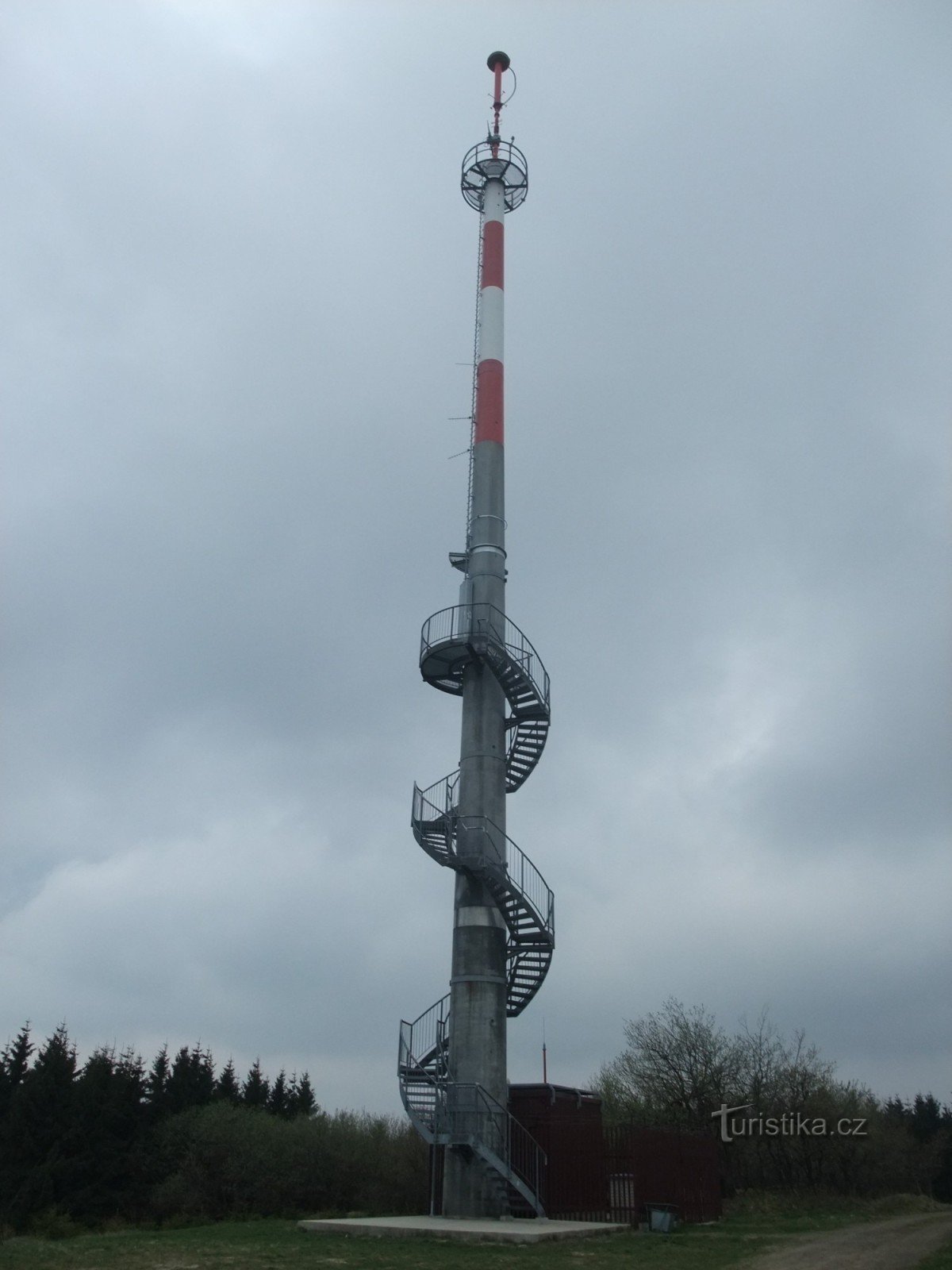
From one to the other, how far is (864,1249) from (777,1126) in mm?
16828

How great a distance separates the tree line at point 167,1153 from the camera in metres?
32.2

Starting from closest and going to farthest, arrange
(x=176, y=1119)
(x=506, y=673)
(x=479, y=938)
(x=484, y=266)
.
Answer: (x=479, y=938), (x=506, y=673), (x=484, y=266), (x=176, y=1119)

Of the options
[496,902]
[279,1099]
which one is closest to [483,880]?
[496,902]

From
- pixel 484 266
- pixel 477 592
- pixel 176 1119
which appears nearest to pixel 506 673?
pixel 477 592

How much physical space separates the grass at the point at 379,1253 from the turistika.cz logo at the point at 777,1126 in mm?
12495

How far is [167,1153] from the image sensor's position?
3812 centimetres

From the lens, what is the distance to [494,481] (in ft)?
94.6

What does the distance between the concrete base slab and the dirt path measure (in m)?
3.45

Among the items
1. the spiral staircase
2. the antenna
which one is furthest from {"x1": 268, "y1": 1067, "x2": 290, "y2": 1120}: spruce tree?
the antenna

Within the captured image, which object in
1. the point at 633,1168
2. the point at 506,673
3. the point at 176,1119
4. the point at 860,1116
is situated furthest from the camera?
the point at 176,1119

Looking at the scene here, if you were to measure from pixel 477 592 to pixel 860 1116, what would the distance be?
76.2 feet

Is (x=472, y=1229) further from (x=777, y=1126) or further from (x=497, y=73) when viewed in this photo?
(x=497, y=73)

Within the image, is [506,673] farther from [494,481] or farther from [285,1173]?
[285,1173]

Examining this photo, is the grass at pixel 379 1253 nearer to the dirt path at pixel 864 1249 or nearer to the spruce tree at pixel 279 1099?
the dirt path at pixel 864 1249
